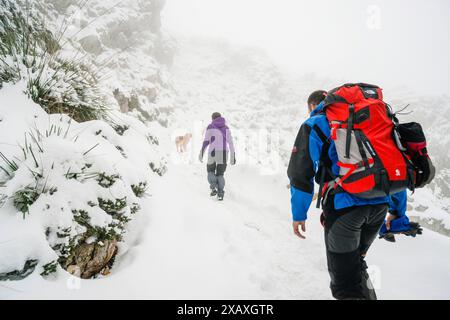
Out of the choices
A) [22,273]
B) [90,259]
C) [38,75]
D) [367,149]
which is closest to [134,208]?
[90,259]

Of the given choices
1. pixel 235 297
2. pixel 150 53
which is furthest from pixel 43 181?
pixel 150 53

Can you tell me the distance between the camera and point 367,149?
1.82 m

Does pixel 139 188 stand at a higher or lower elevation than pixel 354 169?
lower

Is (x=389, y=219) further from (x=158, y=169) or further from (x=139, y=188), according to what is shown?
(x=158, y=169)

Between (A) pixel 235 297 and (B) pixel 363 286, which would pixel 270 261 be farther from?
(B) pixel 363 286

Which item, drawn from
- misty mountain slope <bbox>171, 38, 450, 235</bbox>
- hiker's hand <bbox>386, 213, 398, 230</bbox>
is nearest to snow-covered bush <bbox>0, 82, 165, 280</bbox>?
hiker's hand <bbox>386, 213, 398, 230</bbox>

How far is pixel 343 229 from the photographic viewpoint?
6.29ft

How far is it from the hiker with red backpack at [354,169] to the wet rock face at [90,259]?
198 cm

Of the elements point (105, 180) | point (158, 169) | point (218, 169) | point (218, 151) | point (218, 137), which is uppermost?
point (105, 180)

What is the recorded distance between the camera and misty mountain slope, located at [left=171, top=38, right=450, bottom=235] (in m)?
25.0

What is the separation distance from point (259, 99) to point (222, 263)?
124 feet

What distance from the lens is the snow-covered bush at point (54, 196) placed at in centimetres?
166

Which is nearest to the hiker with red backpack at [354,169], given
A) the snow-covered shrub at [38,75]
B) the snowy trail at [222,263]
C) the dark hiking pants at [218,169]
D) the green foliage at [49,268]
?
the snowy trail at [222,263]

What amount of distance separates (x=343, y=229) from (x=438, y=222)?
1755 cm
